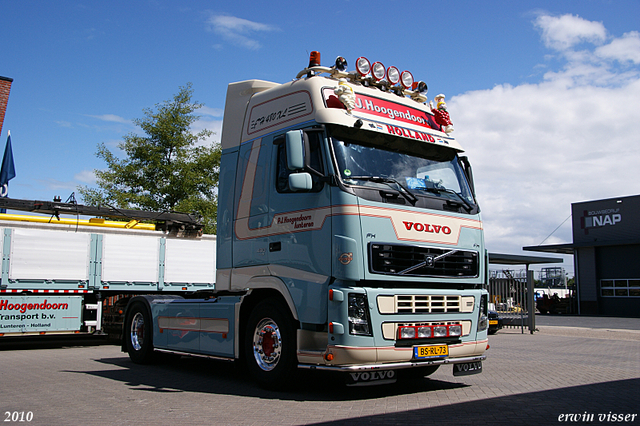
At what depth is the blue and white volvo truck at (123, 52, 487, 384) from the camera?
6199 mm

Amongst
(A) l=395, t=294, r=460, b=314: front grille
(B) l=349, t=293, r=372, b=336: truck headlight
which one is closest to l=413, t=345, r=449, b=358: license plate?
(A) l=395, t=294, r=460, b=314: front grille

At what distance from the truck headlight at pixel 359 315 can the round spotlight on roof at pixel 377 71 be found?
320 centimetres

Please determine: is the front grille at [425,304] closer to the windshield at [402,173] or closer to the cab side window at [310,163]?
the windshield at [402,173]

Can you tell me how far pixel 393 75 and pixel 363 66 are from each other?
0.58 metres

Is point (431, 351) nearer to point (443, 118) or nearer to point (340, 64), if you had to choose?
point (443, 118)

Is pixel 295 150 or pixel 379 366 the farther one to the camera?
pixel 295 150

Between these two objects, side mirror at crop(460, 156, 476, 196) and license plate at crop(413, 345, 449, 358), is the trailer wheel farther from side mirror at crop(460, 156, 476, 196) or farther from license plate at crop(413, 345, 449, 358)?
side mirror at crop(460, 156, 476, 196)

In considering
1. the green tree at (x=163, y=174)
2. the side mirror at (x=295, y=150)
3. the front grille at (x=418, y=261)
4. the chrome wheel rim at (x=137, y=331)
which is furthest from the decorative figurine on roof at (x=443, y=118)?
the green tree at (x=163, y=174)

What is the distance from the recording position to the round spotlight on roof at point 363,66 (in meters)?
7.55

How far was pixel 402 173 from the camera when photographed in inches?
275

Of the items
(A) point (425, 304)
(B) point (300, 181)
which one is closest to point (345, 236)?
(B) point (300, 181)

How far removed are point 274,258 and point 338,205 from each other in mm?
1286

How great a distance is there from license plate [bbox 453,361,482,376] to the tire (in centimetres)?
209

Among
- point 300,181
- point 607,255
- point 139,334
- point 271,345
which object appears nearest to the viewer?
point 300,181
